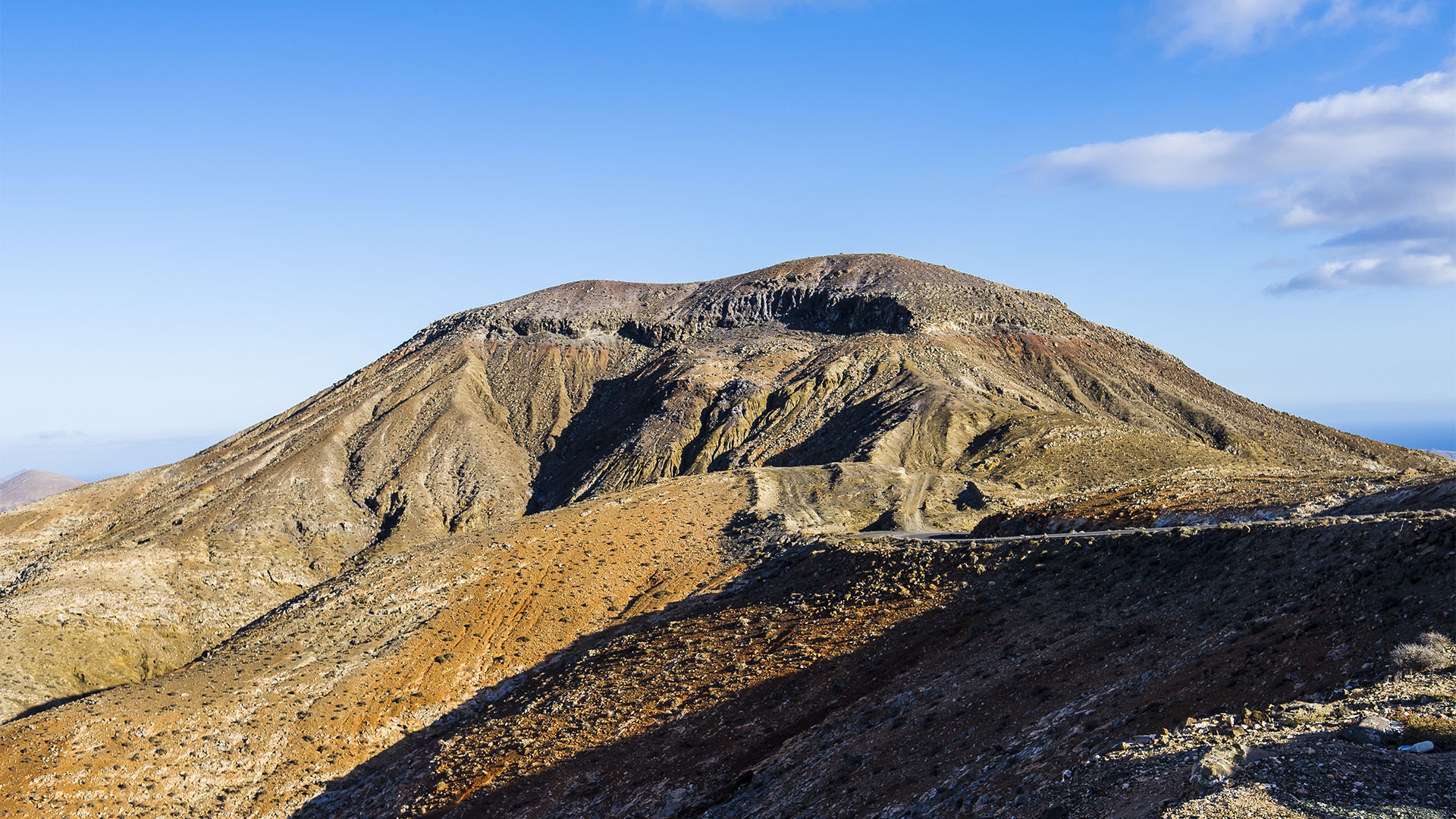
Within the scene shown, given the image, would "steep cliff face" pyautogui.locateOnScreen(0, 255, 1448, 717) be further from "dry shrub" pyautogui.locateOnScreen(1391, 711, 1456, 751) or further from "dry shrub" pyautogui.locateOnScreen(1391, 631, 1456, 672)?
"dry shrub" pyautogui.locateOnScreen(1391, 711, 1456, 751)

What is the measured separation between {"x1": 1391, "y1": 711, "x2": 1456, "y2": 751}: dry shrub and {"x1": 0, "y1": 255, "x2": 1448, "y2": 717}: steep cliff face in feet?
96.3

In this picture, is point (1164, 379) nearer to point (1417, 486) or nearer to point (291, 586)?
point (1417, 486)

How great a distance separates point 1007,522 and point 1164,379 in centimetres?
5403

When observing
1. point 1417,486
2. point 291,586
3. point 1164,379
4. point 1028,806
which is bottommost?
point 291,586

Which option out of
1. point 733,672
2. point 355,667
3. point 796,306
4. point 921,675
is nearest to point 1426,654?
point 921,675

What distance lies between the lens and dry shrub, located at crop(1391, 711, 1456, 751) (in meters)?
10.9

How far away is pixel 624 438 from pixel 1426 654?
7003 cm

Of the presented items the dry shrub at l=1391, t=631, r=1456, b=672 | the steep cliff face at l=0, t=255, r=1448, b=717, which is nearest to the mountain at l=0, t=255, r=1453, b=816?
the steep cliff face at l=0, t=255, r=1448, b=717

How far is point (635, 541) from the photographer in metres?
40.9

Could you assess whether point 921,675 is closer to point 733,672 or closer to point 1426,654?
point 733,672

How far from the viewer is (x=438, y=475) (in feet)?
260

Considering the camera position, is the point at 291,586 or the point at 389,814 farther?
the point at 291,586

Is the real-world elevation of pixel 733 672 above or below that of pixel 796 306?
below

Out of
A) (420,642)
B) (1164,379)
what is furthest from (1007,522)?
(1164,379)
